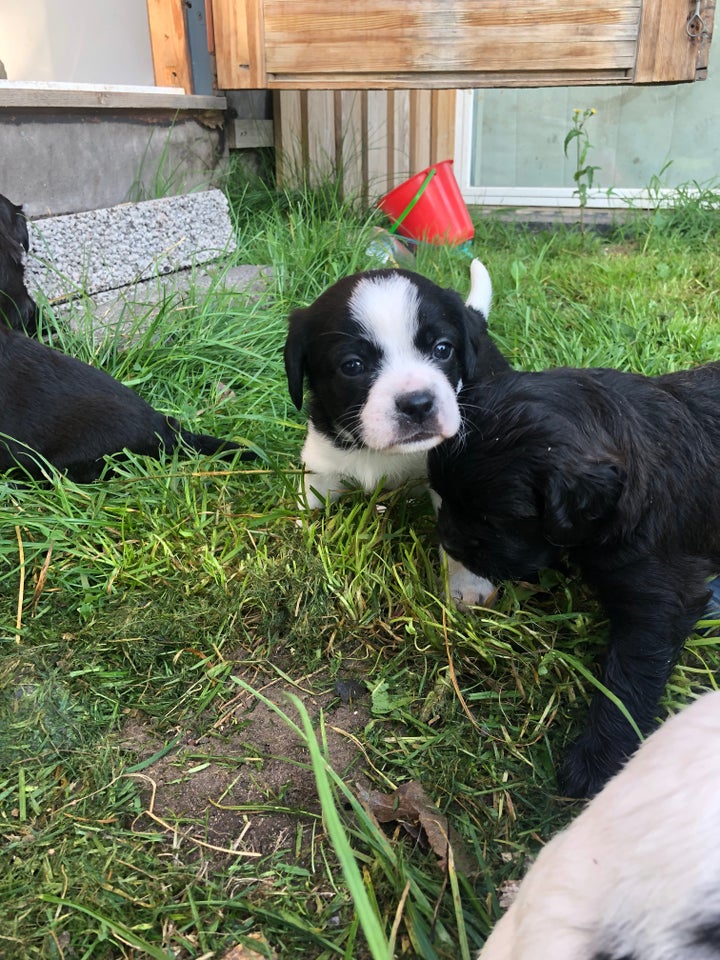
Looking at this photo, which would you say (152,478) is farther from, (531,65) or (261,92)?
(261,92)

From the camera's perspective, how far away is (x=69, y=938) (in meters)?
1.27

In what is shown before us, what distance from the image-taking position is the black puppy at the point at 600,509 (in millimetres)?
1676

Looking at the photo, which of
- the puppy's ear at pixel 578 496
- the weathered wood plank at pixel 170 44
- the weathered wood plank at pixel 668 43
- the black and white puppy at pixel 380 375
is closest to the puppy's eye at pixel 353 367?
the black and white puppy at pixel 380 375

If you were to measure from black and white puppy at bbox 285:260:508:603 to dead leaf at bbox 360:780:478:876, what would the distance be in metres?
0.63

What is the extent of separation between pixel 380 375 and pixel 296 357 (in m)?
0.32

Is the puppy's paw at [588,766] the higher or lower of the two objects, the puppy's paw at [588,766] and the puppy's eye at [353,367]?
the lower

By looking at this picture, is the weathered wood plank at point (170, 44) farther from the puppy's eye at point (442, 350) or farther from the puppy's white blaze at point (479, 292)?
the puppy's eye at point (442, 350)

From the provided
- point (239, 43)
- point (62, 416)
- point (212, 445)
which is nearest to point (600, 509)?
point (212, 445)

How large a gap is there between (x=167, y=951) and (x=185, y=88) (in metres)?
4.84

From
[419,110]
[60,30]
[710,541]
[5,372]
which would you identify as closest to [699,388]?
[710,541]

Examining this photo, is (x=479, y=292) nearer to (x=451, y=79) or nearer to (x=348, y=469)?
(x=348, y=469)

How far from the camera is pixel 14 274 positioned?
9.98ft

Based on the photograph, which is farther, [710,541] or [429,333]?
[429,333]

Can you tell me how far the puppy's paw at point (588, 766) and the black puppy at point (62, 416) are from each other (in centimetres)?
160
